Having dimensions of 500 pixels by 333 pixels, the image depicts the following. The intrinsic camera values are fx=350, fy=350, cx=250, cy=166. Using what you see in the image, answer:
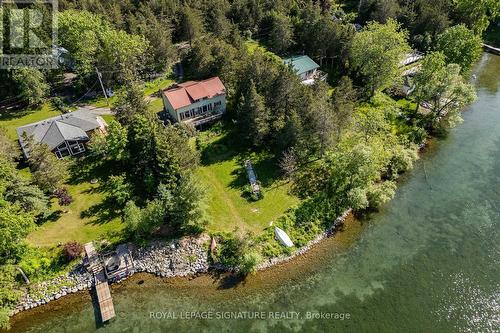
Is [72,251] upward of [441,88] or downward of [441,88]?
downward

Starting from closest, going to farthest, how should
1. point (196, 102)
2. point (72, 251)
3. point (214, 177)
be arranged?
point (72, 251), point (214, 177), point (196, 102)

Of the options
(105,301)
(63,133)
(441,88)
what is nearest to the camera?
(105,301)

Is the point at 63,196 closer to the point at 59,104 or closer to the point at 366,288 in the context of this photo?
the point at 59,104

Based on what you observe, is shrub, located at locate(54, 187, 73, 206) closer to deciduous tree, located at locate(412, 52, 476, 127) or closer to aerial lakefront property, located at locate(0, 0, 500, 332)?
aerial lakefront property, located at locate(0, 0, 500, 332)

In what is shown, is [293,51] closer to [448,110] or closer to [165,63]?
[165,63]

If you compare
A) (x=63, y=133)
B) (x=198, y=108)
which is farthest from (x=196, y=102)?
(x=63, y=133)

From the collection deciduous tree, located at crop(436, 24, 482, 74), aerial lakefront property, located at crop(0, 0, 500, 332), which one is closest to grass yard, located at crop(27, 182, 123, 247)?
aerial lakefront property, located at crop(0, 0, 500, 332)

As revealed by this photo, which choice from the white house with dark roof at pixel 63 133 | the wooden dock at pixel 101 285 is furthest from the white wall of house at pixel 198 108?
Result: the wooden dock at pixel 101 285
